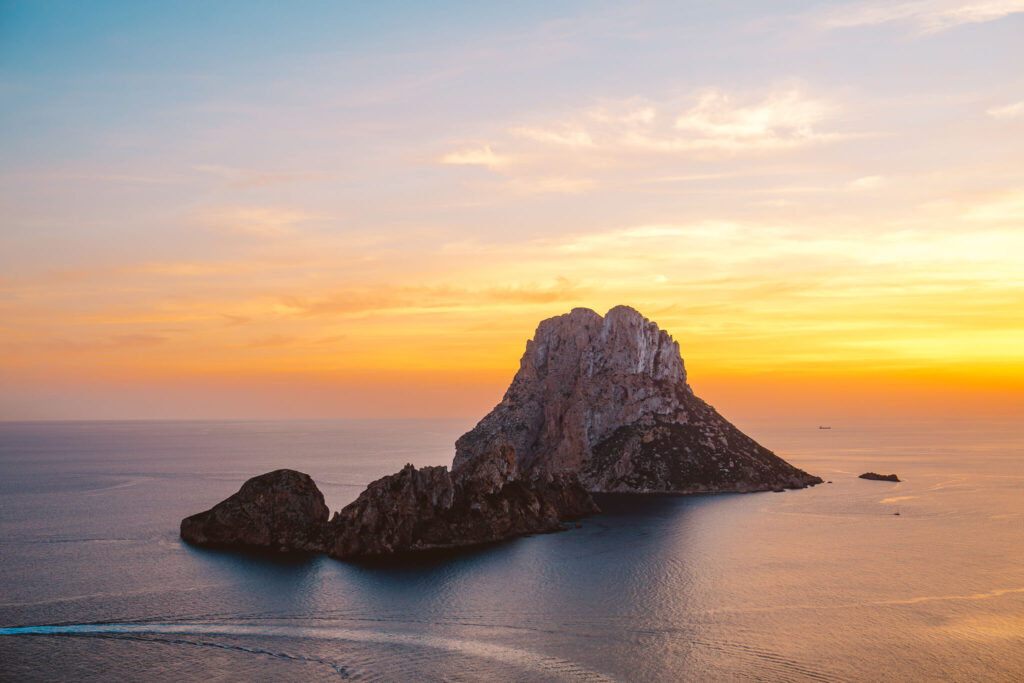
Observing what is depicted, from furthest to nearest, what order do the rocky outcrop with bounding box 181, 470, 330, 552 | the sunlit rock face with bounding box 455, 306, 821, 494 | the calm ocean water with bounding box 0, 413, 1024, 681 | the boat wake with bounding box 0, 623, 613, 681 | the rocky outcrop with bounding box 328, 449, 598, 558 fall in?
the sunlit rock face with bounding box 455, 306, 821, 494, the rocky outcrop with bounding box 181, 470, 330, 552, the rocky outcrop with bounding box 328, 449, 598, 558, the boat wake with bounding box 0, 623, 613, 681, the calm ocean water with bounding box 0, 413, 1024, 681

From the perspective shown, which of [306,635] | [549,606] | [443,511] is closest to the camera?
[306,635]

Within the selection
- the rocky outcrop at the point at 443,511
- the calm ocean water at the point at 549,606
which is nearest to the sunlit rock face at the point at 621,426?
the calm ocean water at the point at 549,606

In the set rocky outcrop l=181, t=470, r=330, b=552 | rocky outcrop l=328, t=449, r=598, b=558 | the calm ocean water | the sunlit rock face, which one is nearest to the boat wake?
the calm ocean water

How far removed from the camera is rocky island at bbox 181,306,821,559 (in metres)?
101

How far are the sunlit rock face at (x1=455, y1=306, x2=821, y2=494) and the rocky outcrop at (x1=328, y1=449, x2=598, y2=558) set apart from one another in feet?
148

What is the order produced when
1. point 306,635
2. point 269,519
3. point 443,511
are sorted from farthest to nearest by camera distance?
1. point 443,511
2. point 269,519
3. point 306,635

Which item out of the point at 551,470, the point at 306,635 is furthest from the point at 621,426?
the point at 306,635

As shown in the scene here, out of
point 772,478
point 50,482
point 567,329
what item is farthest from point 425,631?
point 50,482

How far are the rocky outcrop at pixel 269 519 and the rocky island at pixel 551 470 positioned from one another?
0.17 metres

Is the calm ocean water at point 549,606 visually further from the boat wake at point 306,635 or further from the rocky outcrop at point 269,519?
the rocky outcrop at point 269,519

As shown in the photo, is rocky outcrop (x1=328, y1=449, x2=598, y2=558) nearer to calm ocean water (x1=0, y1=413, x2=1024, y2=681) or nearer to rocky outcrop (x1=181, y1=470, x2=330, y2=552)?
rocky outcrop (x1=181, y1=470, x2=330, y2=552)

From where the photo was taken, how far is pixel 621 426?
182000 mm

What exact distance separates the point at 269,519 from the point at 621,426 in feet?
332

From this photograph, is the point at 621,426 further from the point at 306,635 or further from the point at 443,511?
the point at 306,635
